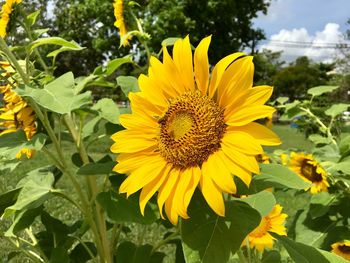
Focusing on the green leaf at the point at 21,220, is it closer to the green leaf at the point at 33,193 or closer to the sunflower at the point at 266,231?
the green leaf at the point at 33,193

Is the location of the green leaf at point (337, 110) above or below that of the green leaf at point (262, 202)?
below

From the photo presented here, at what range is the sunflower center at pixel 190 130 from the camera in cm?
88

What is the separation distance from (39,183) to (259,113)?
28.2 inches

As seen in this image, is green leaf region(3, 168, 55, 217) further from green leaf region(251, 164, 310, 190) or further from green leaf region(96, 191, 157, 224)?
green leaf region(251, 164, 310, 190)

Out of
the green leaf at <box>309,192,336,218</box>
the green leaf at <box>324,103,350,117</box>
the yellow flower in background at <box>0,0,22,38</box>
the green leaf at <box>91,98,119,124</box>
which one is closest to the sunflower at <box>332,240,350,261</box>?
the green leaf at <box>309,192,336,218</box>

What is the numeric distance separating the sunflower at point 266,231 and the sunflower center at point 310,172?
48 centimetres

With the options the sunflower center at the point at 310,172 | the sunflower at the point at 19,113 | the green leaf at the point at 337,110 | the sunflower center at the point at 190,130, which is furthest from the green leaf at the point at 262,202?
the green leaf at the point at 337,110

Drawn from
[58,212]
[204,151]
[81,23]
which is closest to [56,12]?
[81,23]

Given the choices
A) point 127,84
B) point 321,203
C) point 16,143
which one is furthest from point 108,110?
point 321,203

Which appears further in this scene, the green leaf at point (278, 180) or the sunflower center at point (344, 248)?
the sunflower center at point (344, 248)

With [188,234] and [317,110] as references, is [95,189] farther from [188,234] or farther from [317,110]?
[317,110]

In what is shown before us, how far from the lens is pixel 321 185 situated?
1860 millimetres

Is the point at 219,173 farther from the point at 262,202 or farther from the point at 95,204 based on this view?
the point at 95,204

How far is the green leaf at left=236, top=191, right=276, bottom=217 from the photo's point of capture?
0.98 metres
